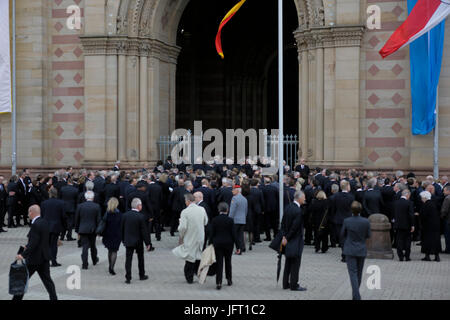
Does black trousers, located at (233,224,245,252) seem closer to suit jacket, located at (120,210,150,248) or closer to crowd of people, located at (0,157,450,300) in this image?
crowd of people, located at (0,157,450,300)

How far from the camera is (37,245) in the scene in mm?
11086

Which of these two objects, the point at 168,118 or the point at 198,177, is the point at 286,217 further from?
the point at 168,118

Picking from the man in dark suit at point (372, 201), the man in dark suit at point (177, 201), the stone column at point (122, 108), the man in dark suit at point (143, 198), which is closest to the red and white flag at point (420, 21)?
the man in dark suit at point (372, 201)

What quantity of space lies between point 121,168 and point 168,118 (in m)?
4.03

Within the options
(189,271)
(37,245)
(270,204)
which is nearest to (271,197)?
(270,204)

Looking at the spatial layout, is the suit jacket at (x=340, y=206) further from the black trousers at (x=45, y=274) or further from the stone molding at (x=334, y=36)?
the stone molding at (x=334, y=36)

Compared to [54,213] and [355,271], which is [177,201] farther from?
[355,271]

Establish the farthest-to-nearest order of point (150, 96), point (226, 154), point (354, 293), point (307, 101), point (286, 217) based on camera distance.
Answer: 1. point (226, 154)
2. point (150, 96)
3. point (307, 101)
4. point (286, 217)
5. point (354, 293)

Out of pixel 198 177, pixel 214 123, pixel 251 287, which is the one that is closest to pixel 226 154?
pixel 214 123

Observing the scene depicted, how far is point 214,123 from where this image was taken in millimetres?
40406

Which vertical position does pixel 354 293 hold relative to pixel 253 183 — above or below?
below

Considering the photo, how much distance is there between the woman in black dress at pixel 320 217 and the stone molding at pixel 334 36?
985 centimetres

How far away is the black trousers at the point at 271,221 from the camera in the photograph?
20.2 metres

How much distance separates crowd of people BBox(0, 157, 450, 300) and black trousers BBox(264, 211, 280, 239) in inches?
1.2
